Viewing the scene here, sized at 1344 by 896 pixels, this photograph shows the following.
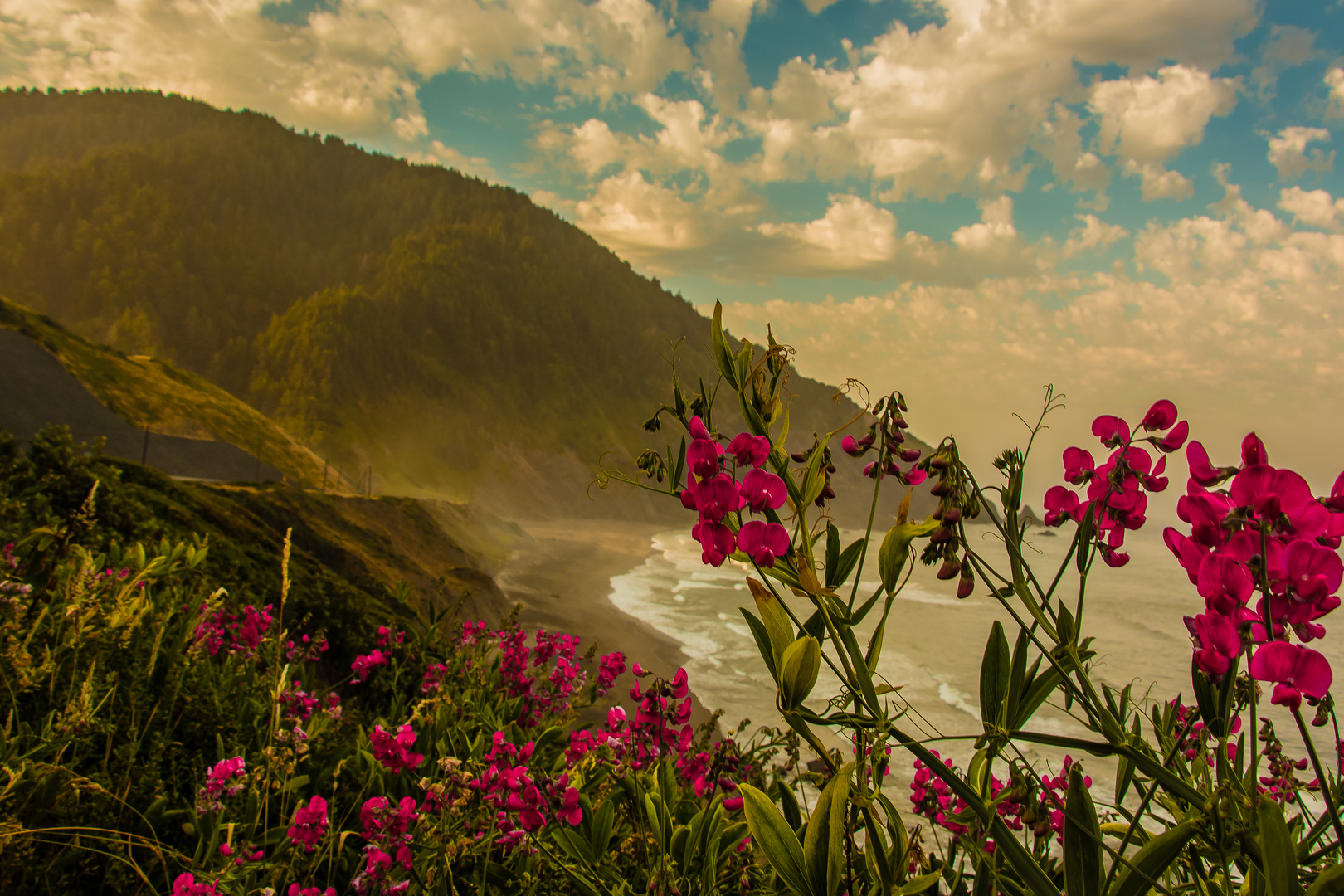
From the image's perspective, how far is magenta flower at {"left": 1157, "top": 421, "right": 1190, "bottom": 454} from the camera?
3.60ft

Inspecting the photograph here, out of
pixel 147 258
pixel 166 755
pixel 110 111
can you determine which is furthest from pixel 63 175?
pixel 166 755

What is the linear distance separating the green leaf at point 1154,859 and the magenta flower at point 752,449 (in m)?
0.69

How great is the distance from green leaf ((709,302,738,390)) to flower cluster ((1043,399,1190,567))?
21.3 inches

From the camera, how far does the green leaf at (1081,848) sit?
0.88m

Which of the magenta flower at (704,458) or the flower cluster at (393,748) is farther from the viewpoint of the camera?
the flower cluster at (393,748)

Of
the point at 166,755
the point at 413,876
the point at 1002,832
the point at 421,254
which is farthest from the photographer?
the point at 421,254

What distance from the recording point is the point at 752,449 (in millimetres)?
1092

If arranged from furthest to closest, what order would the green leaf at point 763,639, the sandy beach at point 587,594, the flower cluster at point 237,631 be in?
the sandy beach at point 587,594 → the flower cluster at point 237,631 → the green leaf at point 763,639

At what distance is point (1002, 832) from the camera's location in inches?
33.2

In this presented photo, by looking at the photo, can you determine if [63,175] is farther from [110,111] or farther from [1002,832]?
[1002,832]

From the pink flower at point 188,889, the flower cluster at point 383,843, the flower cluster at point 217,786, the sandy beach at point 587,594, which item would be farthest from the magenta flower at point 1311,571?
the sandy beach at point 587,594

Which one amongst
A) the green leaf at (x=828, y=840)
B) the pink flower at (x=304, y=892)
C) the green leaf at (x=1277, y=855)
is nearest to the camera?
the green leaf at (x=1277, y=855)

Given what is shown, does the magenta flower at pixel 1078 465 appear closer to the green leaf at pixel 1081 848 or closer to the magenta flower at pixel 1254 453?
the magenta flower at pixel 1254 453

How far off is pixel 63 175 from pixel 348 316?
→ 42962 millimetres
